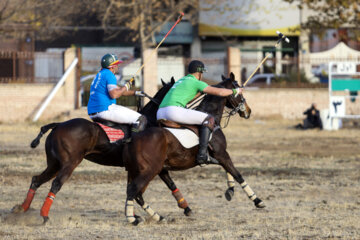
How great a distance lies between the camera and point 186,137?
10.9 meters

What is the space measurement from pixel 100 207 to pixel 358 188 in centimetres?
506

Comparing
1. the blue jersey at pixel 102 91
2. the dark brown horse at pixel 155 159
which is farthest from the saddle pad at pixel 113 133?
the dark brown horse at pixel 155 159

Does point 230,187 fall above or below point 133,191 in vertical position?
below

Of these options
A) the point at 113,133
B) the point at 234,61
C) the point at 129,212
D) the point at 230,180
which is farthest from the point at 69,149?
the point at 234,61

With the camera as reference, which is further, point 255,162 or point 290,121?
point 290,121

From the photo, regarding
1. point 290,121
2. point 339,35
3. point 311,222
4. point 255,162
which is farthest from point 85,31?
point 311,222

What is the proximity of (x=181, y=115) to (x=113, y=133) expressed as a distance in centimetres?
99

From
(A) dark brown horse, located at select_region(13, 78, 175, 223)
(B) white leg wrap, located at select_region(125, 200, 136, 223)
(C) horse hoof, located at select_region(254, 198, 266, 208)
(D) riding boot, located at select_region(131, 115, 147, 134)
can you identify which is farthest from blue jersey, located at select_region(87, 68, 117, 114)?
(C) horse hoof, located at select_region(254, 198, 266, 208)

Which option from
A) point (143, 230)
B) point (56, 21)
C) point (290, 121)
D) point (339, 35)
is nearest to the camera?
point (143, 230)

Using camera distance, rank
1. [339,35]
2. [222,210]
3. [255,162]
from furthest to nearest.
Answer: [339,35] < [255,162] < [222,210]

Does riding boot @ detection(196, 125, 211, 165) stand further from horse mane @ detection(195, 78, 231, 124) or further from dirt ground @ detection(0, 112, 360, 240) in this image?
dirt ground @ detection(0, 112, 360, 240)

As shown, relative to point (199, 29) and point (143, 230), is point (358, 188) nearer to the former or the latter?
point (143, 230)

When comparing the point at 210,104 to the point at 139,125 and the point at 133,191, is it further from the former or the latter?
the point at 133,191

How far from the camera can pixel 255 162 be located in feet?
62.0
